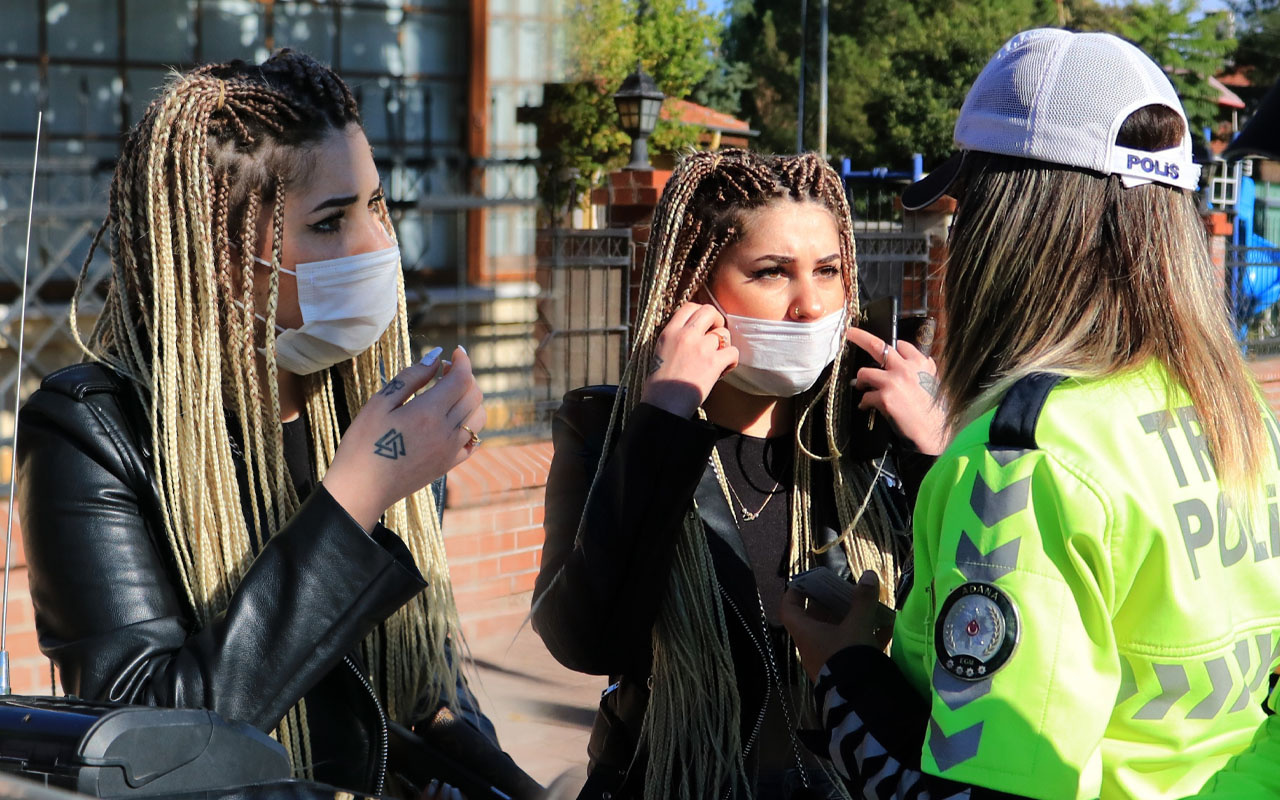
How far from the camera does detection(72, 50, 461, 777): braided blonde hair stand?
1.72 meters

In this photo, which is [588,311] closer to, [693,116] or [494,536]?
[494,536]

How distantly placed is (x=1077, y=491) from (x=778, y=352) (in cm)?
105

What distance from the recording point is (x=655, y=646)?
2.07m

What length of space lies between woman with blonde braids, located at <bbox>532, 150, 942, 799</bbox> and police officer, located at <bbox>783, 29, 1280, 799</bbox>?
0.53 metres

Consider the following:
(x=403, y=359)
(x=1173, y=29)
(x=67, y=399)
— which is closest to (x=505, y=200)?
(x=403, y=359)

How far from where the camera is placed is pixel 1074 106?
135cm

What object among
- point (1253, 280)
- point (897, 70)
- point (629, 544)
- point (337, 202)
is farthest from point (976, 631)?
point (897, 70)

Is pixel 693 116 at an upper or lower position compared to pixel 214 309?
upper

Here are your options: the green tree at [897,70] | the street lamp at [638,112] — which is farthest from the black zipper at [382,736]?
the green tree at [897,70]

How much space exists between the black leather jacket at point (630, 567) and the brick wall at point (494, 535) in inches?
119

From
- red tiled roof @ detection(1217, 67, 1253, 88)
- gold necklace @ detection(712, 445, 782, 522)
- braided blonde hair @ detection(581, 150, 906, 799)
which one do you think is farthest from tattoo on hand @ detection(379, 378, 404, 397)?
red tiled roof @ detection(1217, 67, 1253, 88)

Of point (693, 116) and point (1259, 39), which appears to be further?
point (1259, 39)

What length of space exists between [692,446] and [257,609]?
0.71m

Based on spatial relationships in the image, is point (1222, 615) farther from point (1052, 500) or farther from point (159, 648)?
point (159, 648)
